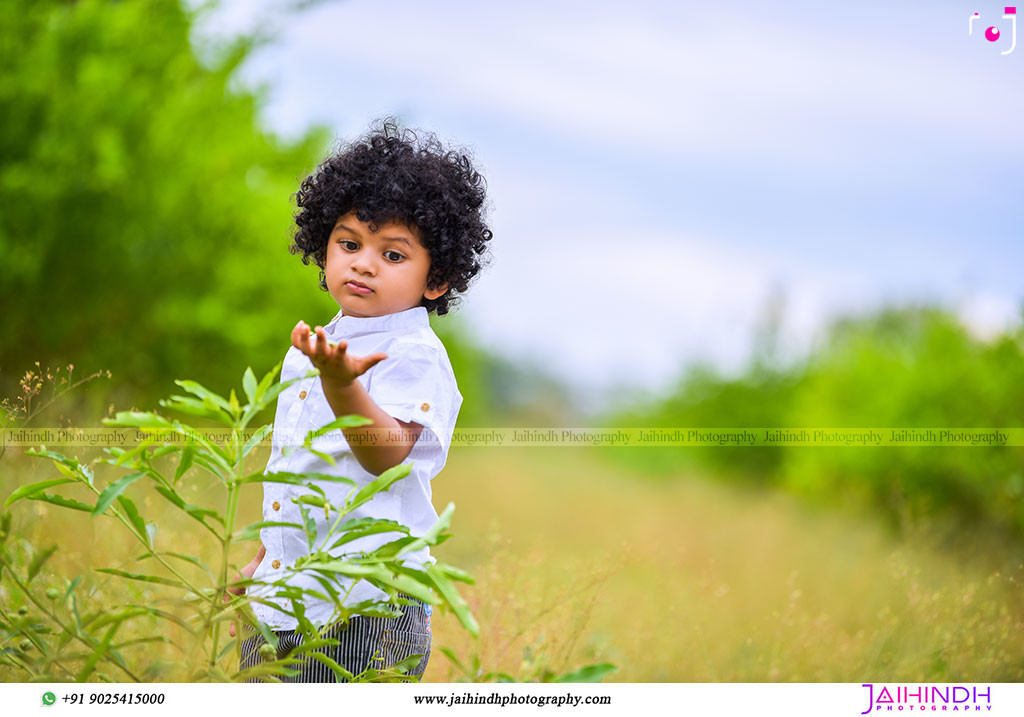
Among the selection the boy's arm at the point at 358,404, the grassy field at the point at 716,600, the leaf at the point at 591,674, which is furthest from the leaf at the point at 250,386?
the leaf at the point at 591,674

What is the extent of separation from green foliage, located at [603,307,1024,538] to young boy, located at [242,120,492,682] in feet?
8.61

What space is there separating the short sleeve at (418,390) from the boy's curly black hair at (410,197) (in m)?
0.27

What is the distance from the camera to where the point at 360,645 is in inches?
69.5

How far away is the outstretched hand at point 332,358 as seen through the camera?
1.46m

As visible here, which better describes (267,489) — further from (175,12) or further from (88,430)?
(175,12)

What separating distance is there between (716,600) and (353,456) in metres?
2.70

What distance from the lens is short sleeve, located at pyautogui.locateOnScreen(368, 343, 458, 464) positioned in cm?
168

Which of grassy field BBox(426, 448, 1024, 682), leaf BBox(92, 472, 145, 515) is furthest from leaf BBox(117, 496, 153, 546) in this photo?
grassy field BBox(426, 448, 1024, 682)

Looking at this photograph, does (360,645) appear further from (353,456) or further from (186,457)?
(186,457)

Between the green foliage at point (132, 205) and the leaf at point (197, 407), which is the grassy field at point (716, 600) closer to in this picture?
the leaf at point (197, 407)

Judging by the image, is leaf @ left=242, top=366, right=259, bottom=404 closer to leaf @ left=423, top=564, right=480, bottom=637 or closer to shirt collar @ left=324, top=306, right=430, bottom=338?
shirt collar @ left=324, top=306, right=430, bottom=338
